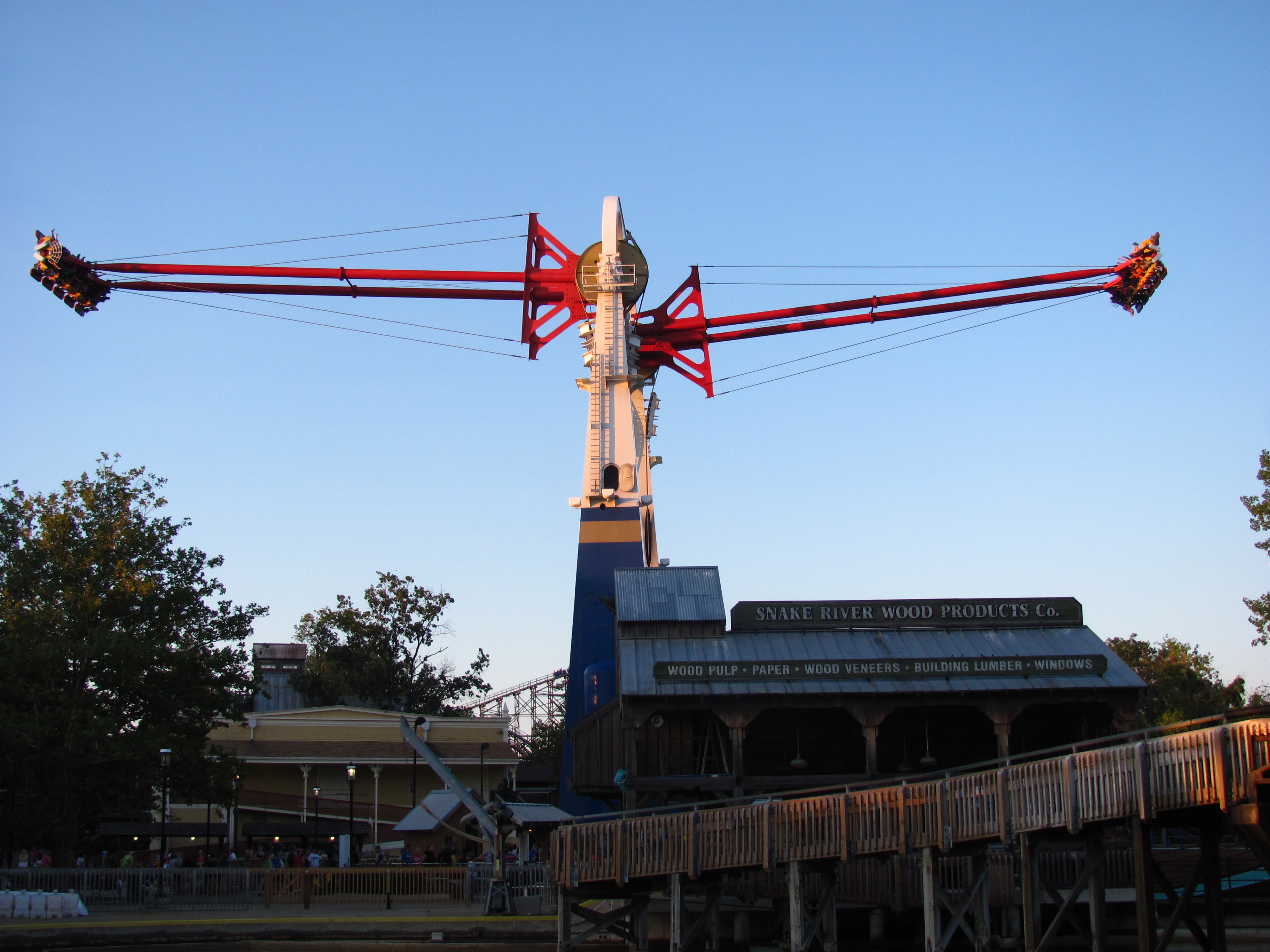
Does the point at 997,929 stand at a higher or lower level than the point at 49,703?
lower

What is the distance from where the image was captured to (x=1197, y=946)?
28.5 metres

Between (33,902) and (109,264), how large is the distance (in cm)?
2436

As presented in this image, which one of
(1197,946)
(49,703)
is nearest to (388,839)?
(49,703)

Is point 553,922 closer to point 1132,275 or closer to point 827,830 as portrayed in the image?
point 827,830

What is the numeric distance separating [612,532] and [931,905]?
23777 millimetres

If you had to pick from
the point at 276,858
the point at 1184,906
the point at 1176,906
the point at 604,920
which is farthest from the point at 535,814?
the point at 276,858

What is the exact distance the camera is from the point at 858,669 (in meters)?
30.5

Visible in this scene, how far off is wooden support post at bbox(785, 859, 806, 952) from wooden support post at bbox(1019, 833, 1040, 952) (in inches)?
152

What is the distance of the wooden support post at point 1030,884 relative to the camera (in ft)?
68.2

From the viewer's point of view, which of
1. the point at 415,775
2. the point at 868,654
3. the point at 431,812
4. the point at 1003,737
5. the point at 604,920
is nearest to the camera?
the point at 604,920

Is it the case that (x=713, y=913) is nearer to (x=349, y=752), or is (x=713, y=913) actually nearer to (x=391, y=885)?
(x=391, y=885)

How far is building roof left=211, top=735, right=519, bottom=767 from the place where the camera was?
6400 cm

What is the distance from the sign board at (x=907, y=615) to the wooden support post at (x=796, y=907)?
33.7 feet

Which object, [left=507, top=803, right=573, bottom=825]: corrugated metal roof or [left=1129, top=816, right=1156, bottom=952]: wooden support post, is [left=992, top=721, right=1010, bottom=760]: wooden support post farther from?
[left=1129, top=816, right=1156, bottom=952]: wooden support post
